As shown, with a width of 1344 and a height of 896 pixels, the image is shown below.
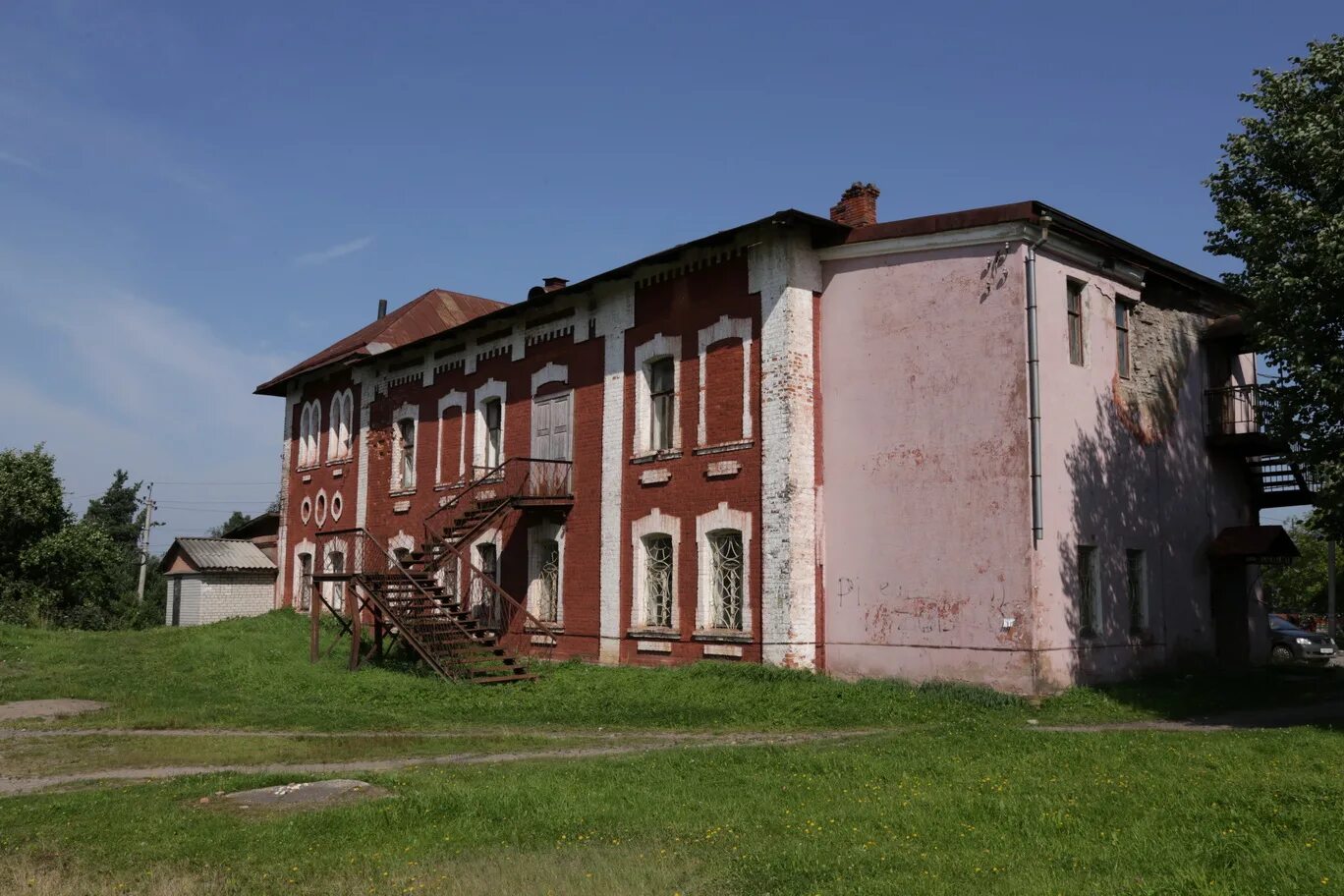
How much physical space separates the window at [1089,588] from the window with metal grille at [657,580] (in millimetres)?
6903

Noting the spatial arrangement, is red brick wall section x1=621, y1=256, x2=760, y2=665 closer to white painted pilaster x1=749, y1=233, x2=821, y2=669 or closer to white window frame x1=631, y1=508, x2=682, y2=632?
white window frame x1=631, y1=508, x2=682, y2=632

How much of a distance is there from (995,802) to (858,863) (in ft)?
6.66

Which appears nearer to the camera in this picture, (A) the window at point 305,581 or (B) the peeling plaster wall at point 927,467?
(B) the peeling plaster wall at point 927,467

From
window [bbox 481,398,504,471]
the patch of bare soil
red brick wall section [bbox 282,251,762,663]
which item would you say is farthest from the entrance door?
the patch of bare soil

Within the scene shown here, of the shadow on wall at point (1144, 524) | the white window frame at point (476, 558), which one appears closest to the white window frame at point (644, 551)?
the white window frame at point (476, 558)

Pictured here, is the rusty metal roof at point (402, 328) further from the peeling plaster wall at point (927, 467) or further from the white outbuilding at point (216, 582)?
the peeling plaster wall at point (927, 467)

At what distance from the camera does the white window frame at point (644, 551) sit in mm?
19047

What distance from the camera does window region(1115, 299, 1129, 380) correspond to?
18.3 m

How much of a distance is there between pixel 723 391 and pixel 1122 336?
268 inches

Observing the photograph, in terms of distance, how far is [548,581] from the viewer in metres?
22.2

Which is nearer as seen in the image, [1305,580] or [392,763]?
[392,763]

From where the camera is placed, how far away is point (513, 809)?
8641 mm

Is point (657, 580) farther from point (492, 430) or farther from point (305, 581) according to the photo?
point (305, 581)

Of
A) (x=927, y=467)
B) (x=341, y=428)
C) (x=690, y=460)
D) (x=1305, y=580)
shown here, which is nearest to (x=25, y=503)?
(x=341, y=428)
